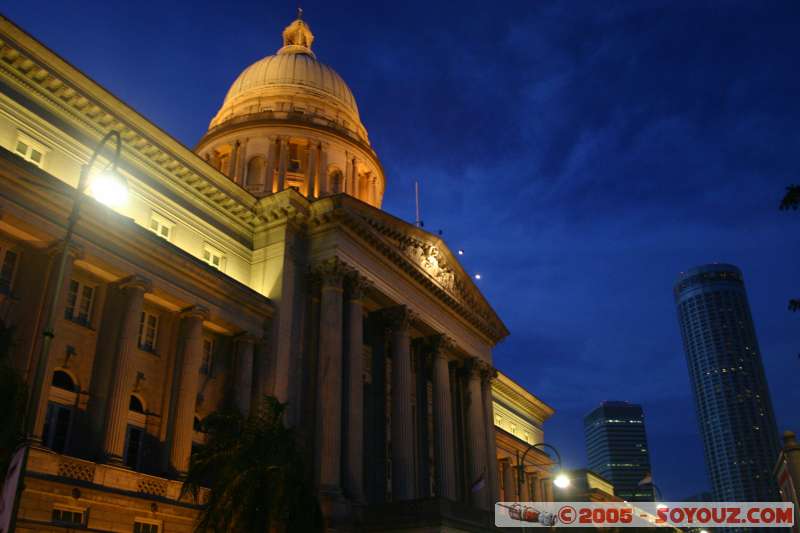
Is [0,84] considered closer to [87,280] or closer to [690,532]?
[87,280]

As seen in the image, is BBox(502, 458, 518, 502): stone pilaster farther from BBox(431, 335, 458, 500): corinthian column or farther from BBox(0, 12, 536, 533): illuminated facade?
BBox(431, 335, 458, 500): corinthian column

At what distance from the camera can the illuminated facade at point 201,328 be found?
27.2 meters

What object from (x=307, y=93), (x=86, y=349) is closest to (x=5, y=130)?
(x=86, y=349)

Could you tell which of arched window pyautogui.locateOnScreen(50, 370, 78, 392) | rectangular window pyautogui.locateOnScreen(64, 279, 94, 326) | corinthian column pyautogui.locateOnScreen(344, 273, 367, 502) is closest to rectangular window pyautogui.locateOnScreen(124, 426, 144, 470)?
arched window pyautogui.locateOnScreen(50, 370, 78, 392)

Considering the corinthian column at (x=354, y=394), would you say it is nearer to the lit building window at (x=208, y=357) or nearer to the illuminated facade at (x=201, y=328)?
the illuminated facade at (x=201, y=328)

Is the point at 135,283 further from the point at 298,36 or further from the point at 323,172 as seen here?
the point at 298,36

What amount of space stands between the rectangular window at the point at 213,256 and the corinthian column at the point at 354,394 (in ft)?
21.7

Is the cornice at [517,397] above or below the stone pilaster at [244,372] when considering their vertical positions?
above

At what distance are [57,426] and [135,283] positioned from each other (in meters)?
6.11

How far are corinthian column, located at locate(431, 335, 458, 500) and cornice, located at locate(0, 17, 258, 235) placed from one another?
1464cm

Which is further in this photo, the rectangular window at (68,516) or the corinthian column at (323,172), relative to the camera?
the corinthian column at (323,172)

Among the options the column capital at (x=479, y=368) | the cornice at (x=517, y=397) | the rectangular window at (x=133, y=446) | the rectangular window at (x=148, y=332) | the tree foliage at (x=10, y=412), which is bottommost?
the tree foliage at (x=10, y=412)

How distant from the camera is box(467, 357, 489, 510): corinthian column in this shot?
46.7 meters

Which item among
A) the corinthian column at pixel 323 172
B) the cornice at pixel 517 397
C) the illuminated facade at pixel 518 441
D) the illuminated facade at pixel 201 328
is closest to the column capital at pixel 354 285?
the illuminated facade at pixel 201 328
